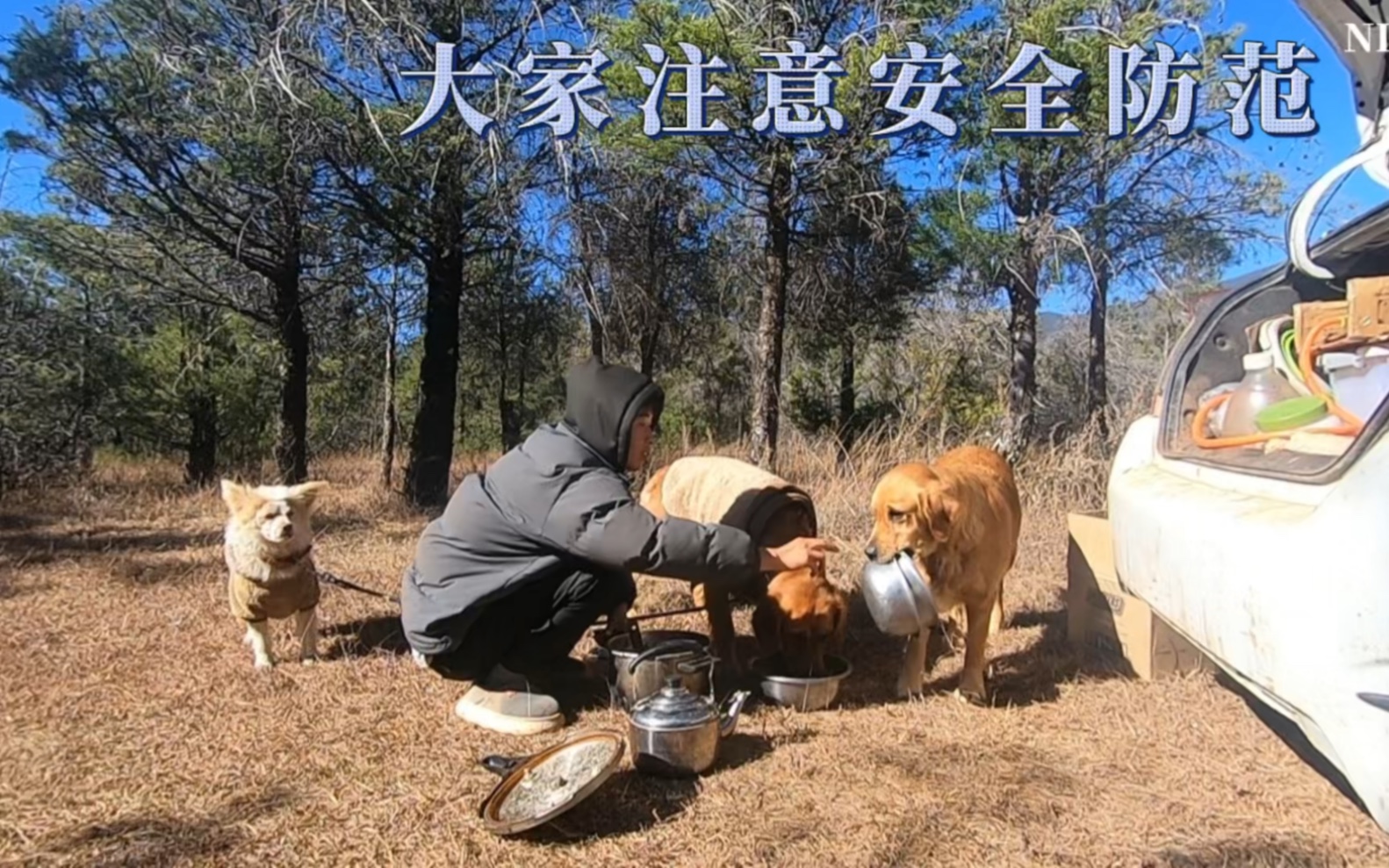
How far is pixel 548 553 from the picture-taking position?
3.47 metres

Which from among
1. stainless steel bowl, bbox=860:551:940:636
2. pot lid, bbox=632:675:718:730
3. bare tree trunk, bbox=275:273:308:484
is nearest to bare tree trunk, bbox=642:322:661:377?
bare tree trunk, bbox=275:273:308:484

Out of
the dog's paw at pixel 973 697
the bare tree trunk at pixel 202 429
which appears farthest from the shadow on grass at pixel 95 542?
the bare tree trunk at pixel 202 429

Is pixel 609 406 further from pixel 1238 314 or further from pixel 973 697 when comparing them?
pixel 1238 314

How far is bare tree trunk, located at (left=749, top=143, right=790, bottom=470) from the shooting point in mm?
9852

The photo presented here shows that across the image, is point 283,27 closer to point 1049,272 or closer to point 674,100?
point 674,100

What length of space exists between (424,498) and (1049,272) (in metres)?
7.82

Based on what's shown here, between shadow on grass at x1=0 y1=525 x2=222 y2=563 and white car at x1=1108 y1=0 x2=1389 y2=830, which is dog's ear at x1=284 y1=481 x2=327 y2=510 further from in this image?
white car at x1=1108 y1=0 x2=1389 y2=830

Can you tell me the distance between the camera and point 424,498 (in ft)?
31.6

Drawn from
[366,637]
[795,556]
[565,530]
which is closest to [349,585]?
[366,637]

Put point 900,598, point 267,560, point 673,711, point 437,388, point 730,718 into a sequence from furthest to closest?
point 437,388 < point 267,560 < point 900,598 < point 730,718 < point 673,711

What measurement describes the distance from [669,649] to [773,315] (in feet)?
22.6

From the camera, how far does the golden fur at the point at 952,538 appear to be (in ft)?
11.5

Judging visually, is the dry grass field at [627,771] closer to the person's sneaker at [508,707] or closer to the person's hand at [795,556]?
the person's sneaker at [508,707]

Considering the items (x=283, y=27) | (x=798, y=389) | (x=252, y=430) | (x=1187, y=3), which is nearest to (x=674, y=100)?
(x=283, y=27)
